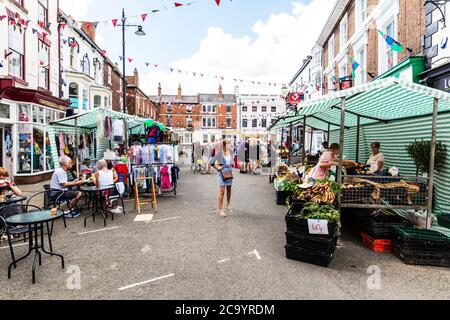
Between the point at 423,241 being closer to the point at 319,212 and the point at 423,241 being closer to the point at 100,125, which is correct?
the point at 319,212

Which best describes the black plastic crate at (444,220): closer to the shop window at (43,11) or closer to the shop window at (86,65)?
the shop window at (43,11)

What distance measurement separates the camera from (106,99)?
23344 mm

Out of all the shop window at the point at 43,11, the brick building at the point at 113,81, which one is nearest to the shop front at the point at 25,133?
the shop window at the point at 43,11

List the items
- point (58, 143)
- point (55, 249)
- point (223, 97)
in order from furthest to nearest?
point (223, 97)
point (58, 143)
point (55, 249)

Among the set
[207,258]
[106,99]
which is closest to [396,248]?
[207,258]

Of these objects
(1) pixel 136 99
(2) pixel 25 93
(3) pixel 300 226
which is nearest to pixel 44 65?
(2) pixel 25 93

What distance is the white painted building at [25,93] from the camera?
1135 cm

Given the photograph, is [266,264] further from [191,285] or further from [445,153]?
[445,153]

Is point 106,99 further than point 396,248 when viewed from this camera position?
Yes

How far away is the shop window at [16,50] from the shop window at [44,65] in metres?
1.21

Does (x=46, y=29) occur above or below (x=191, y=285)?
above
